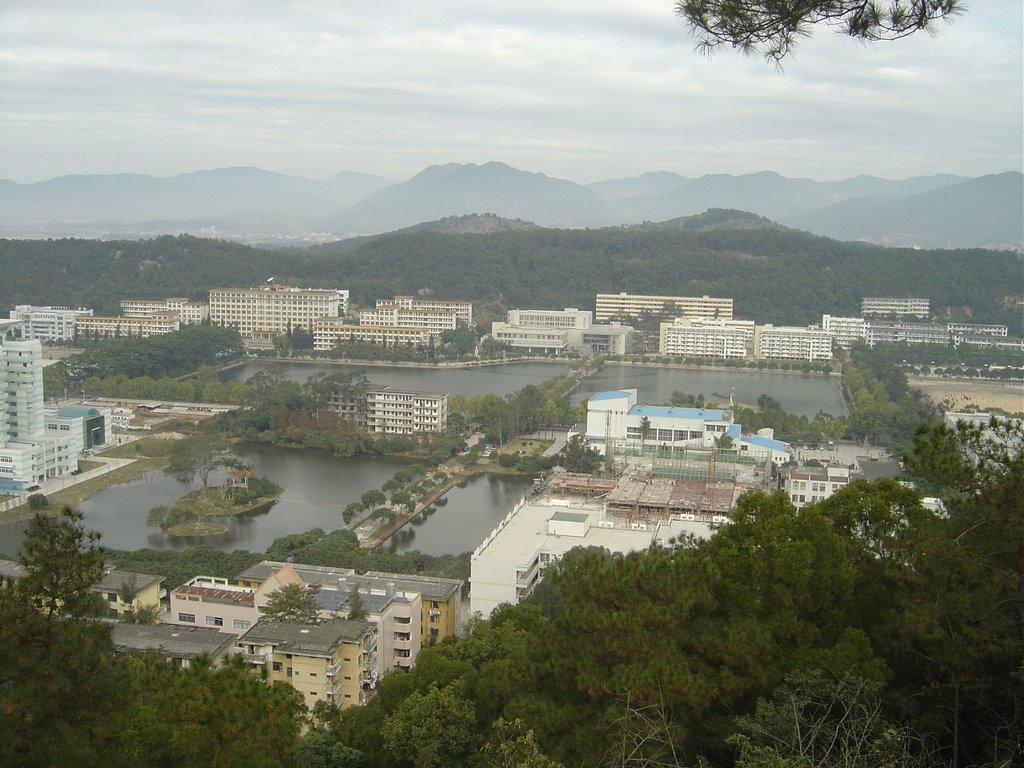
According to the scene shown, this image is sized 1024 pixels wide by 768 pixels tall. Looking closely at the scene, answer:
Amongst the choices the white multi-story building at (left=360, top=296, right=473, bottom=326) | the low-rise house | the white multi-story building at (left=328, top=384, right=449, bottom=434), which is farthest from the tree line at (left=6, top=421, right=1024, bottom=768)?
the white multi-story building at (left=360, top=296, right=473, bottom=326)

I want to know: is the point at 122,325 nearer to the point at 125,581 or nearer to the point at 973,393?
the point at 973,393

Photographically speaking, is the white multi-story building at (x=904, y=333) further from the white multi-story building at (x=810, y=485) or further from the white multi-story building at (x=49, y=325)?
the white multi-story building at (x=49, y=325)

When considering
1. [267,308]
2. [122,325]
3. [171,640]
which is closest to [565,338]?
[267,308]

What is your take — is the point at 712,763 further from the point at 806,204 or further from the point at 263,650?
the point at 806,204

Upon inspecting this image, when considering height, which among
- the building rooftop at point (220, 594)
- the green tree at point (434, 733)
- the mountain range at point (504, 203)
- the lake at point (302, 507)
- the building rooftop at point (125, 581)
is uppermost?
the mountain range at point (504, 203)

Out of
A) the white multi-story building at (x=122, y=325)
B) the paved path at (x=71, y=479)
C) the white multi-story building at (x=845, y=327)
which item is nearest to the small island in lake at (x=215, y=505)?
the paved path at (x=71, y=479)

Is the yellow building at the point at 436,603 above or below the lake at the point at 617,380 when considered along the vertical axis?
below
